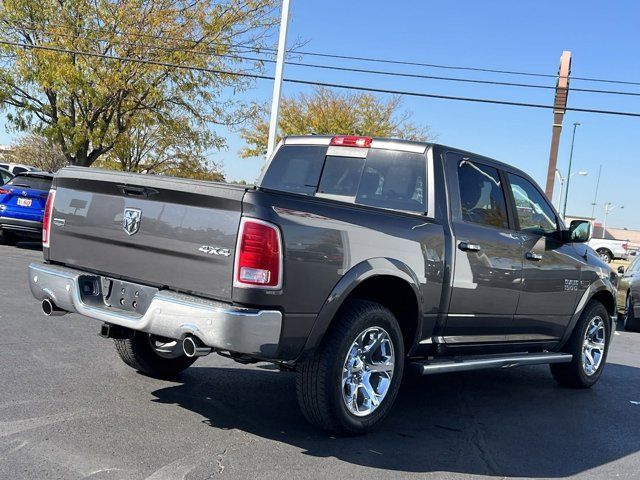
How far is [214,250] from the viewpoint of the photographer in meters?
4.06

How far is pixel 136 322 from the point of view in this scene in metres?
4.27

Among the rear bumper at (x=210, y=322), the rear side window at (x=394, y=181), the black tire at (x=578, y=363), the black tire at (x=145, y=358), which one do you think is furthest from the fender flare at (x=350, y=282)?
the black tire at (x=578, y=363)

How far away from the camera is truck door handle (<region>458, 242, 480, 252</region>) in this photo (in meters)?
5.25

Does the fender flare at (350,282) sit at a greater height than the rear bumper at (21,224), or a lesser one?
greater

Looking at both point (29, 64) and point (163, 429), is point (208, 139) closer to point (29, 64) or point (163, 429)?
point (29, 64)

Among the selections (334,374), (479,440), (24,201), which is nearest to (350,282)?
(334,374)

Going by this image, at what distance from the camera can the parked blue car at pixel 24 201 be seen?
50.2 feet

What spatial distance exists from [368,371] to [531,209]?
2.53 m

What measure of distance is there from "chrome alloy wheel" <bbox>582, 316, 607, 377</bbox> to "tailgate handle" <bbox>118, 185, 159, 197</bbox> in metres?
4.55

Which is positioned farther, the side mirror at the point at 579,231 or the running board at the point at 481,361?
the side mirror at the point at 579,231

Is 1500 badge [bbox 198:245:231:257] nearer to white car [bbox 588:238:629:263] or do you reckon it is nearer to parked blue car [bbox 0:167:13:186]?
parked blue car [bbox 0:167:13:186]

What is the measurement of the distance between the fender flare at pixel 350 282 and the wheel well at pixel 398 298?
74 millimetres

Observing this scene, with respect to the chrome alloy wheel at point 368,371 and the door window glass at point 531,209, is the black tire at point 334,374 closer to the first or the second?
the chrome alloy wheel at point 368,371

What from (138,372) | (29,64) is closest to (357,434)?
(138,372)
